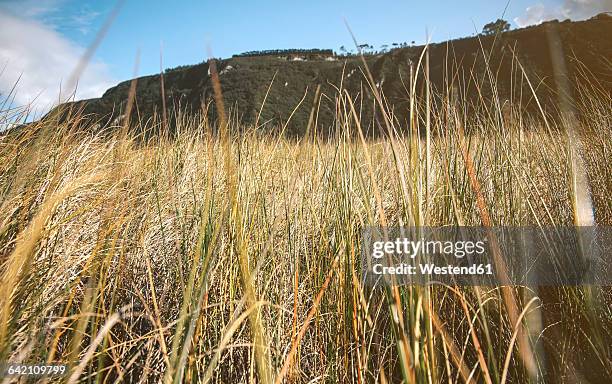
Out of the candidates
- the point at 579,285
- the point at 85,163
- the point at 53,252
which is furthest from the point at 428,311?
the point at 85,163

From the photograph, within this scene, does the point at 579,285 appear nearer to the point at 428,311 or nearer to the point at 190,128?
the point at 428,311

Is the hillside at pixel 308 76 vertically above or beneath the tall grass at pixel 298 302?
above

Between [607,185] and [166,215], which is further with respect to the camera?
[166,215]

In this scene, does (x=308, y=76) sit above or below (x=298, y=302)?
above

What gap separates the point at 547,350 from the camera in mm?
1019

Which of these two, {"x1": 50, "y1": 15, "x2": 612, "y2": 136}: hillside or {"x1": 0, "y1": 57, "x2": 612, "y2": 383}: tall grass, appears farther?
{"x1": 50, "y1": 15, "x2": 612, "y2": 136}: hillside

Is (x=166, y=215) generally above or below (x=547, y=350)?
above

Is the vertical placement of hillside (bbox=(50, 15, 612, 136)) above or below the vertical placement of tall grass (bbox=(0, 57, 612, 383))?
above

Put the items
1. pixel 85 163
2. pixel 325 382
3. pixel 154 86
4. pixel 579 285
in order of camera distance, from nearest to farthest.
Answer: pixel 325 382 < pixel 579 285 < pixel 85 163 < pixel 154 86

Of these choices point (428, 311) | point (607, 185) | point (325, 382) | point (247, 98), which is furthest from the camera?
point (247, 98)

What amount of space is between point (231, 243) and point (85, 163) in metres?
1.22

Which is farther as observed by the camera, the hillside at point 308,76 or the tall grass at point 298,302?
the hillside at point 308,76

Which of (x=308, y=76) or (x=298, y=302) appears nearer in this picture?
(x=298, y=302)

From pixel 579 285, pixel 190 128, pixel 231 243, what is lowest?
pixel 579 285
